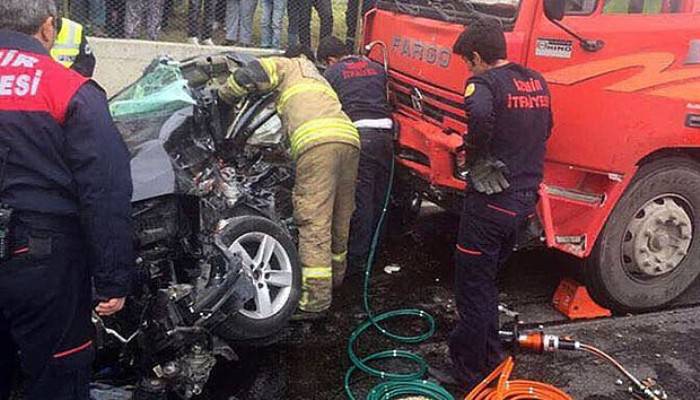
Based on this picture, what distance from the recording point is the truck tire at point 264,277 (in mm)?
4082

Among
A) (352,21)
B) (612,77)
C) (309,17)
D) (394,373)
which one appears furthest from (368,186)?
(309,17)

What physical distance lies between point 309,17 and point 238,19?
0.78 meters

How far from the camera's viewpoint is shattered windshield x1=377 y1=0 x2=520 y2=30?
4.54m

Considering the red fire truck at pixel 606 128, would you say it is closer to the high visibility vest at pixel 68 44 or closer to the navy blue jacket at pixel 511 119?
the navy blue jacket at pixel 511 119

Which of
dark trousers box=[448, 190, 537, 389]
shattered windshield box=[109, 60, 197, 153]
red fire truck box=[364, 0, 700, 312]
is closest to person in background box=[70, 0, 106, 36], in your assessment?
shattered windshield box=[109, 60, 197, 153]

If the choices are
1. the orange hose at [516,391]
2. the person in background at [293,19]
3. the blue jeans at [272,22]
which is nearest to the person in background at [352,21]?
the person in background at [293,19]

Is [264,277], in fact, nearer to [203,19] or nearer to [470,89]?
[470,89]

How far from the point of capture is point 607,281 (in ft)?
15.7

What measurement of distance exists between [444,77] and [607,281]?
5.68 ft

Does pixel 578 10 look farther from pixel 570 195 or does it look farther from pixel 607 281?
pixel 607 281

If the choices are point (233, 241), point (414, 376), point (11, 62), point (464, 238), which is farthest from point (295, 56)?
point (11, 62)

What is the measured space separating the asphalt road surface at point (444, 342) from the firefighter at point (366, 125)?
1.34 ft

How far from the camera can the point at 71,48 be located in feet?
16.2

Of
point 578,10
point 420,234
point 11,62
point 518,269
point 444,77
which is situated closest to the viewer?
point 11,62
